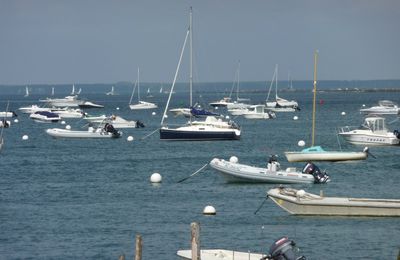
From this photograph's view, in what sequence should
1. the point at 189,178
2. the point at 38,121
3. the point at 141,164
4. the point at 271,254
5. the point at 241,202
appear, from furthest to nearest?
1. the point at 38,121
2. the point at 141,164
3. the point at 189,178
4. the point at 241,202
5. the point at 271,254

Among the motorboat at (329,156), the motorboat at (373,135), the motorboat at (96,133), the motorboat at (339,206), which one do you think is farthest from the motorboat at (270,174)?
the motorboat at (96,133)

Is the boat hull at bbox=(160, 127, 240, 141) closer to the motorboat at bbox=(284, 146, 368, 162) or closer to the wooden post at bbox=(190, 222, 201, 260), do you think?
the motorboat at bbox=(284, 146, 368, 162)

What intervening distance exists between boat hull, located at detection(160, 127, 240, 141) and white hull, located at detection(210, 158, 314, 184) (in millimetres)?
32694

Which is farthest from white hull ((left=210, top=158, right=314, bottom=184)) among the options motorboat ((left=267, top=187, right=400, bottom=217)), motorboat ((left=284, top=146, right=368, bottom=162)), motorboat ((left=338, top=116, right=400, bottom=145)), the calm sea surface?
motorboat ((left=338, top=116, right=400, bottom=145))

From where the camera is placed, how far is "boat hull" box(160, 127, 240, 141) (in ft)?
306

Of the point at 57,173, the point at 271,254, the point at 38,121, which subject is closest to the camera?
the point at 271,254

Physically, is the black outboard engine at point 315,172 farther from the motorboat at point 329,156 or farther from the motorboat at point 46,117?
the motorboat at point 46,117

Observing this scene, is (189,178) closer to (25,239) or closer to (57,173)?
(57,173)

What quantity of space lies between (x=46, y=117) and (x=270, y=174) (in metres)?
90.3

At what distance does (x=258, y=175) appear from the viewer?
58688 millimetres

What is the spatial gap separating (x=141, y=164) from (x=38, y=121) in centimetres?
7293

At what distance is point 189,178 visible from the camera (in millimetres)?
65000

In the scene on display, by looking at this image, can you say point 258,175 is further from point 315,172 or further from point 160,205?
point 160,205

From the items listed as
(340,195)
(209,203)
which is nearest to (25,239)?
(209,203)
